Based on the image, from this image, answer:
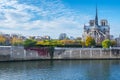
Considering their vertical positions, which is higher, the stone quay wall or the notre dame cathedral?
the notre dame cathedral

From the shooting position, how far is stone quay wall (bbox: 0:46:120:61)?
1932 inches

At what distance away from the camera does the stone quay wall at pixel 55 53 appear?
161 ft

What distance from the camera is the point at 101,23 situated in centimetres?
9788

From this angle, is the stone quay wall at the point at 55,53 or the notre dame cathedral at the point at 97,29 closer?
the stone quay wall at the point at 55,53

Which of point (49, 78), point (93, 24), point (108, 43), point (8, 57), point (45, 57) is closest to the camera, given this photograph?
point (49, 78)

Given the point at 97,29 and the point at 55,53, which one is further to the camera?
the point at 97,29

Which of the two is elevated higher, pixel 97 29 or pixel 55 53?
pixel 97 29

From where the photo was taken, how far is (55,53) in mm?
53469

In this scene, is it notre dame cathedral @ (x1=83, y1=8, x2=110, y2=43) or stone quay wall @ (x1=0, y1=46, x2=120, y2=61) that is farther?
notre dame cathedral @ (x1=83, y1=8, x2=110, y2=43)

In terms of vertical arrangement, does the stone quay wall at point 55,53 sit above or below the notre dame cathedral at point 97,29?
below

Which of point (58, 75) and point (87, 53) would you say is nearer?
point (58, 75)

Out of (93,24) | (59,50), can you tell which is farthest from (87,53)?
(93,24)

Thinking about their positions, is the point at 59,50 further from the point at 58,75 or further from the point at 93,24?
the point at 93,24

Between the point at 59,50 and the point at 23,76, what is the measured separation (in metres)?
22.9
